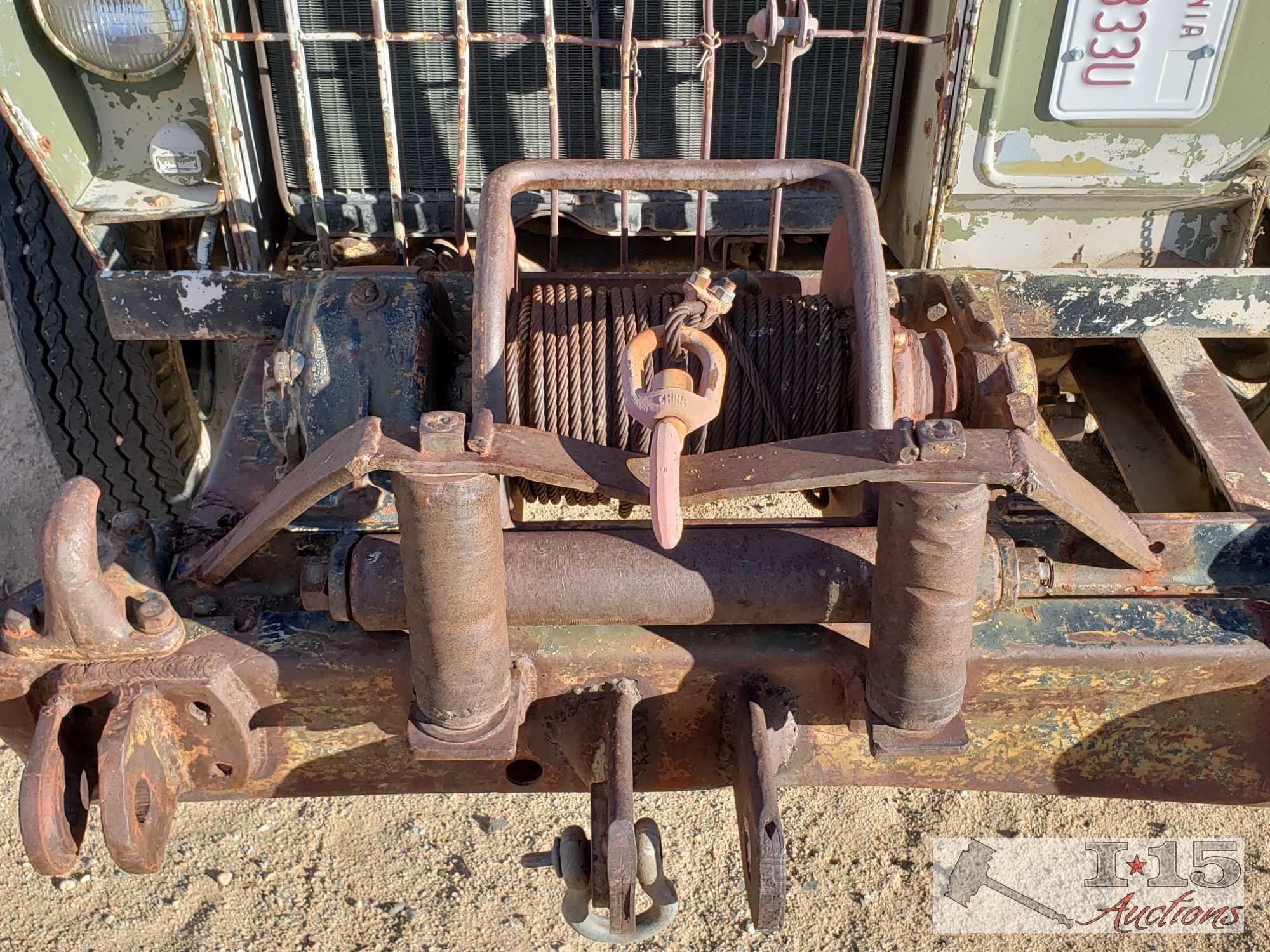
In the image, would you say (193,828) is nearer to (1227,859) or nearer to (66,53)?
(66,53)

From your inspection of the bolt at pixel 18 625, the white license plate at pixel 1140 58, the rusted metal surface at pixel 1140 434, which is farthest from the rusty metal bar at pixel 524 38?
the bolt at pixel 18 625

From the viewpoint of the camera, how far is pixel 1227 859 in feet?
9.69

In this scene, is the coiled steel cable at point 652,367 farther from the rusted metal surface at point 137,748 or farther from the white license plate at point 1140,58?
the white license plate at point 1140,58

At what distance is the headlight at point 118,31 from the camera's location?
2512mm

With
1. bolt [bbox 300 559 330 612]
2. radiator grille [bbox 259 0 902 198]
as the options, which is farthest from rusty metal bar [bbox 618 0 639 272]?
bolt [bbox 300 559 330 612]

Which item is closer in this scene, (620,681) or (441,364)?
(620,681)

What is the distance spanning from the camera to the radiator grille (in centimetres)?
279

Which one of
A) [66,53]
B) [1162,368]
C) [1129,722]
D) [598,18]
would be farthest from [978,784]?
[66,53]

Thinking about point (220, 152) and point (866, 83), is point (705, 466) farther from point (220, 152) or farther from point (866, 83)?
point (220, 152)

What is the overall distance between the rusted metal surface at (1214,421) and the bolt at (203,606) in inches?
79.8

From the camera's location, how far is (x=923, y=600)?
1.66 meters

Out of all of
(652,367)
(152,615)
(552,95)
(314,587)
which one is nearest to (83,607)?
(152,615)

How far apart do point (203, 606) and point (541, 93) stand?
1650 mm

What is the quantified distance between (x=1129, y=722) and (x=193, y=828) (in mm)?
2409
